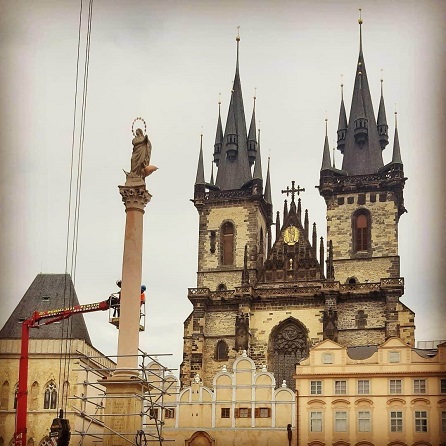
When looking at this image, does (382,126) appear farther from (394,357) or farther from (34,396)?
(34,396)

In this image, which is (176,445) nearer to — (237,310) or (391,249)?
(237,310)

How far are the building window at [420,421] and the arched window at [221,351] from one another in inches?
680

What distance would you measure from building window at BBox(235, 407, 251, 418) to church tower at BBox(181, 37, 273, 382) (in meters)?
9.67

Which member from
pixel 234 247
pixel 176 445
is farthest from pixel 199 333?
pixel 176 445

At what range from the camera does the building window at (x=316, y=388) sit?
46938mm

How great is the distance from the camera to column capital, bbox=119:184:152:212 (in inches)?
1114

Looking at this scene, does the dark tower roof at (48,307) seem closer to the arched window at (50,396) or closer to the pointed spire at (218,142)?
the arched window at (50,396)

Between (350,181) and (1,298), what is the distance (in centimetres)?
3720

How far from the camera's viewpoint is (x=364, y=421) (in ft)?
149

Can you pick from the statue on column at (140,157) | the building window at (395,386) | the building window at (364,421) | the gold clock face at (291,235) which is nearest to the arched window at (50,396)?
the building window at (364,421)

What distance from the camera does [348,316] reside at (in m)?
58.1

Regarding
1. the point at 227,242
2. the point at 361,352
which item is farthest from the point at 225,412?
the point at 227,242

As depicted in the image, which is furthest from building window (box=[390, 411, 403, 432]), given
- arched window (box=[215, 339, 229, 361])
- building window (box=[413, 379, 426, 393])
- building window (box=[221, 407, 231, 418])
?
arched window (box=[215, 339, 229, 361])

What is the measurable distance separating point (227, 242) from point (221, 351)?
323 inches
